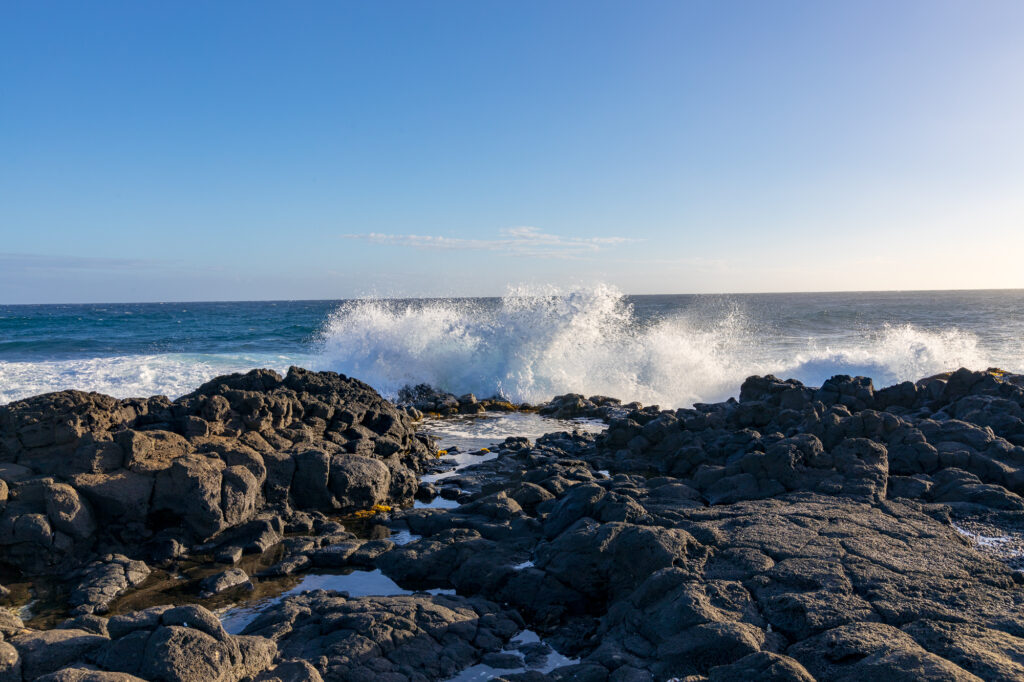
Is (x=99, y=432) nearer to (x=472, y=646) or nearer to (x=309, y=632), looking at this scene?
(x=309, y=632)

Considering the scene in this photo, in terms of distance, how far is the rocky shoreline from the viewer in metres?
4.31

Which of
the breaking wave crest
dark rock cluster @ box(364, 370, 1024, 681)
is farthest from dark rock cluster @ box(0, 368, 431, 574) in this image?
the breaking wave crest

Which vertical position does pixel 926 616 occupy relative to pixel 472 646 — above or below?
above

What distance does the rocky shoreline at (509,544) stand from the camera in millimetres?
4309

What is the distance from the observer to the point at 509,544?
7.05 metres

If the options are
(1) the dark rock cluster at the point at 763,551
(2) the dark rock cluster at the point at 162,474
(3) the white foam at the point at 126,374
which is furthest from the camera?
(3) the white foam at the point at 126,374

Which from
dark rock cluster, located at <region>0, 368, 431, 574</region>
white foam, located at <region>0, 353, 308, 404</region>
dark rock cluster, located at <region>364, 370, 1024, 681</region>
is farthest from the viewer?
white foam, located at <region>0, 353, 308, 404</region>

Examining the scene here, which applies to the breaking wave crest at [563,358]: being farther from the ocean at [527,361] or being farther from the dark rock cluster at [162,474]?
the dark rock cluster at [162,474]

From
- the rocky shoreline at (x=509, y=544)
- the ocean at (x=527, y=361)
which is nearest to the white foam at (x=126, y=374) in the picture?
the ocean at (x=527, y=361)

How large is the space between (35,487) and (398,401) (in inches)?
497

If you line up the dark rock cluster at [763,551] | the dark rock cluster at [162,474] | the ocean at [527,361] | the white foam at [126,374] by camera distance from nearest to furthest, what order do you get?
the dark rock cluster at [763,551] → the dark rock cluster at [162,474] → the white foam at [126,374] → the ocean at [527,361]

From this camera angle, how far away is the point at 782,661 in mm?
3738

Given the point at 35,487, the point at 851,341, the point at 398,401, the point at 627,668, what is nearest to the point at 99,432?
the point at 35,487

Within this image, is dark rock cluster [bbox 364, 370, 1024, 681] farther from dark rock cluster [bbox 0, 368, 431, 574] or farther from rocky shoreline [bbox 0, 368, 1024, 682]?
dark rock cluster [bbox 0, 368, 431, 574]
